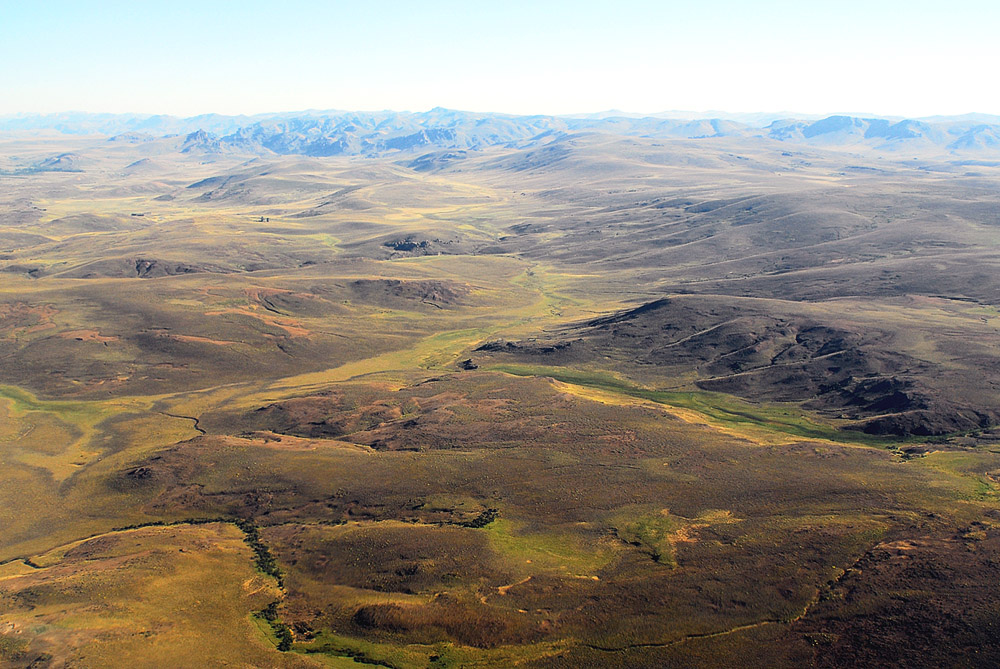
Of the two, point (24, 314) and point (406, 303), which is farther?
point (406, 303)

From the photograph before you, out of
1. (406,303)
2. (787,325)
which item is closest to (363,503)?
(787,325)

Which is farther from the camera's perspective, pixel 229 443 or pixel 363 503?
pixel 229 443

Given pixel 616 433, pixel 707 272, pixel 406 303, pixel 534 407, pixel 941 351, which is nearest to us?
pixel 616 433

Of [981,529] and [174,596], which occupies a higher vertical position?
[981,529]

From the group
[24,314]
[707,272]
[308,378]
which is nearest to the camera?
[308,378]

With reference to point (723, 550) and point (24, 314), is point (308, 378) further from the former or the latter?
point (723, 550)

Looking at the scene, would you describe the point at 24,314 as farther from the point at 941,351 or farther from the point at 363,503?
the point at 941,351

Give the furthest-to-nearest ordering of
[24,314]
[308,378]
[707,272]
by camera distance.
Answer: [707,272], [24,314], [308,378]

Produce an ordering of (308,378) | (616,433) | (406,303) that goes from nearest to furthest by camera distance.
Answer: (616,433) → (308,378) → (406,303)

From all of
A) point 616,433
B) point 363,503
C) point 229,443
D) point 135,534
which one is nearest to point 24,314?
point 229,443
